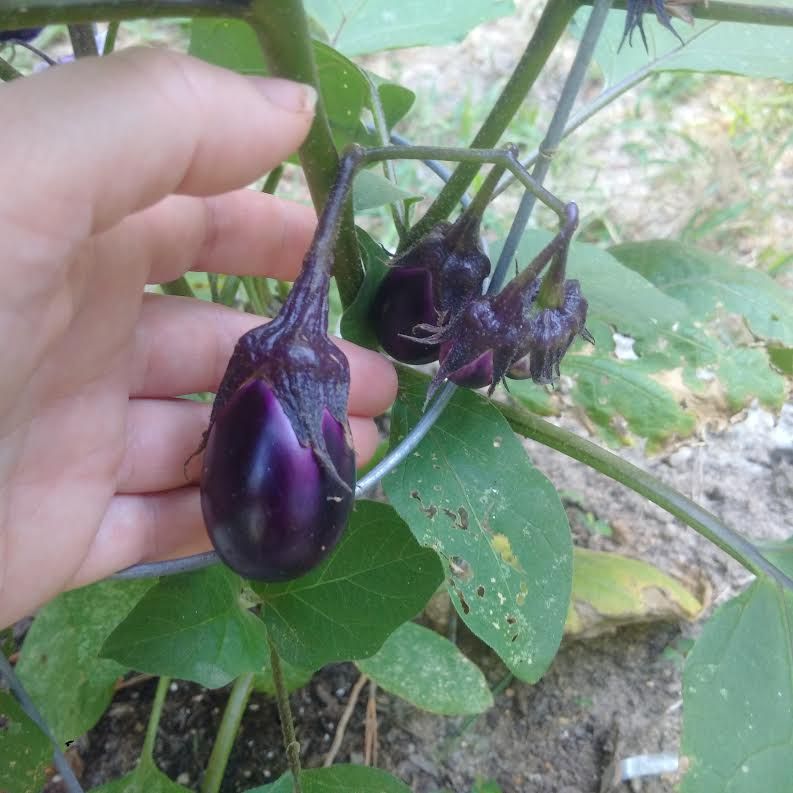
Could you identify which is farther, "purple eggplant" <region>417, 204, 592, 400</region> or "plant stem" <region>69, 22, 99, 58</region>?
"plant stem" <region>69, 22, 99, 58</region>

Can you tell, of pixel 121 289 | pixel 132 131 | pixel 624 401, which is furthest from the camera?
pixel 624 401

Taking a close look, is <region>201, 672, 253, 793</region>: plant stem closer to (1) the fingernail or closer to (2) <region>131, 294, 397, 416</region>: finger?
(2) <region>131, 294, 397, 416</region>: finger

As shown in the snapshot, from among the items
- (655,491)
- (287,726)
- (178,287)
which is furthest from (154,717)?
(655,491)

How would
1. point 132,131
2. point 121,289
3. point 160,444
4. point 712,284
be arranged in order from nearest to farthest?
point 132,131 < point 121,289 < point 160,444 < point 712,284

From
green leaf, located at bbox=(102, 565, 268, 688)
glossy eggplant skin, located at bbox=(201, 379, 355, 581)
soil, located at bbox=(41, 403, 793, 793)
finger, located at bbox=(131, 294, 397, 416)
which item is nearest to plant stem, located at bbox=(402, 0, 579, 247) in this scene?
finger, located at bbox=(131, 294, 397, 416)

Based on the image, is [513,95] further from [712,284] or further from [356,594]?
[712,284]

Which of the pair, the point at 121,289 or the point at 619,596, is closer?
the point at 121,289

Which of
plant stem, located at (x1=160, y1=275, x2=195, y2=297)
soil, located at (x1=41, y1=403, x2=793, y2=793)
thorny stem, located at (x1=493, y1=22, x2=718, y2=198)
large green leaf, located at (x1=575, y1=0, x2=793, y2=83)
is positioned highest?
large green leaf, located at (x1=575, y1=0, x2=793, y2=83)
